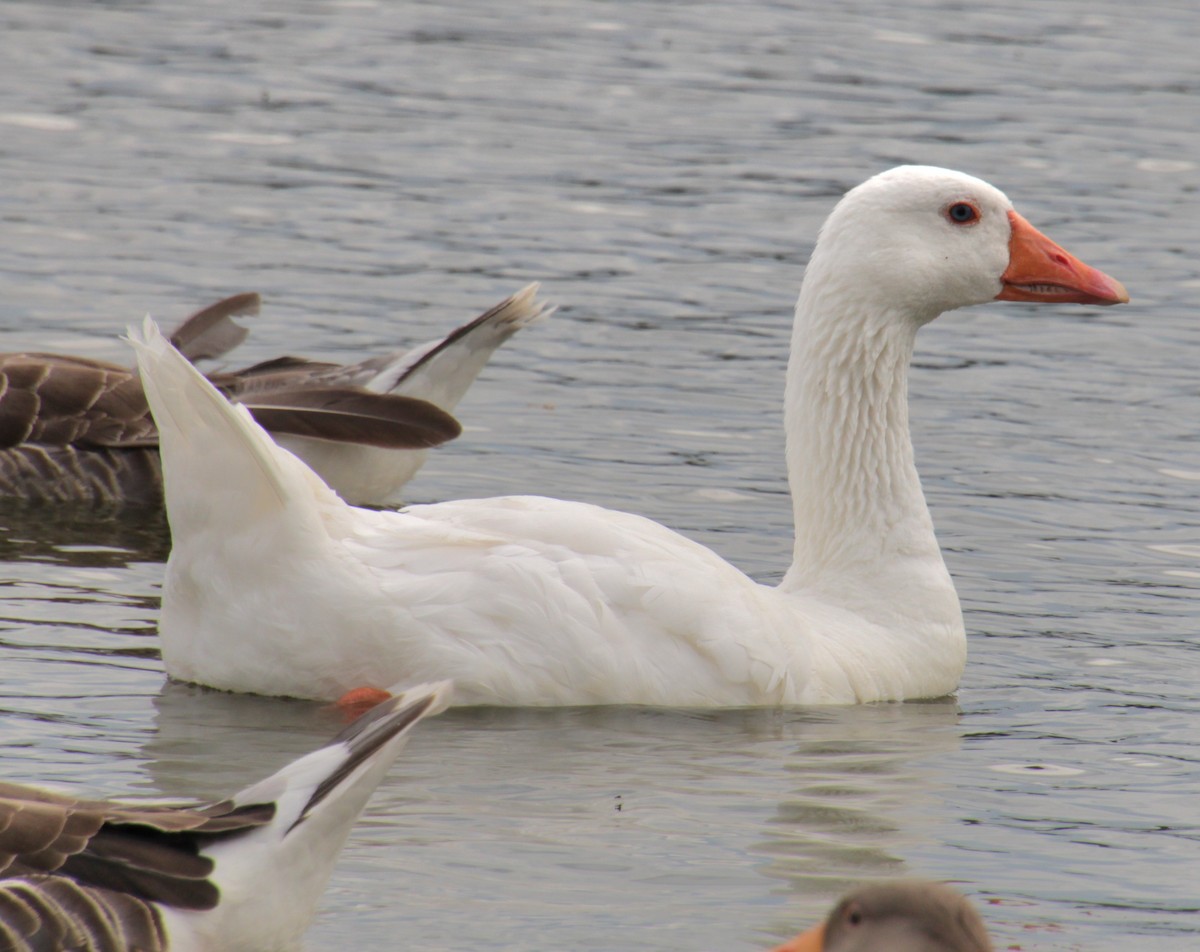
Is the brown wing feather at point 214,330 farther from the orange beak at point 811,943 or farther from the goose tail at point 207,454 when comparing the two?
the orange beak at point 811,943

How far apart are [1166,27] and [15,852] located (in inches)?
783

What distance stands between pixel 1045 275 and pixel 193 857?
4861mm

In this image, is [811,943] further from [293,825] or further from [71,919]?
[71,919]

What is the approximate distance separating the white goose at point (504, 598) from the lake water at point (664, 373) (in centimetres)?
17

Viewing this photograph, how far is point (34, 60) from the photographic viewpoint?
19.2 meters

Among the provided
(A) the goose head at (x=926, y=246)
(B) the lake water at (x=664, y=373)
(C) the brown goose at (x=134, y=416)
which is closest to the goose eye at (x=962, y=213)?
(A) the goose head at (x=926, y=246)

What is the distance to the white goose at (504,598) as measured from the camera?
24.6 ft

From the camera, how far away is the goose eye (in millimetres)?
8711

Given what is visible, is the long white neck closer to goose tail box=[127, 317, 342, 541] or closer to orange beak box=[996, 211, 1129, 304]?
orange beak box=[996, 211, 1129, 304]

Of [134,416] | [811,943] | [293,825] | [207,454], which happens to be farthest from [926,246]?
[811,943]

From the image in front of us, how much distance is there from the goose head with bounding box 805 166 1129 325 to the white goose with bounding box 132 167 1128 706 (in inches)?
0.5

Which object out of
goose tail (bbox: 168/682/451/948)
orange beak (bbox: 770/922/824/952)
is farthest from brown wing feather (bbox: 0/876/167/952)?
orange beak (bbox: 770/922/824/952)

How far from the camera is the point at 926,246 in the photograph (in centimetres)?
867

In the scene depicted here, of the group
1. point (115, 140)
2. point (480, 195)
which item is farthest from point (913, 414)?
point (115, 140)
